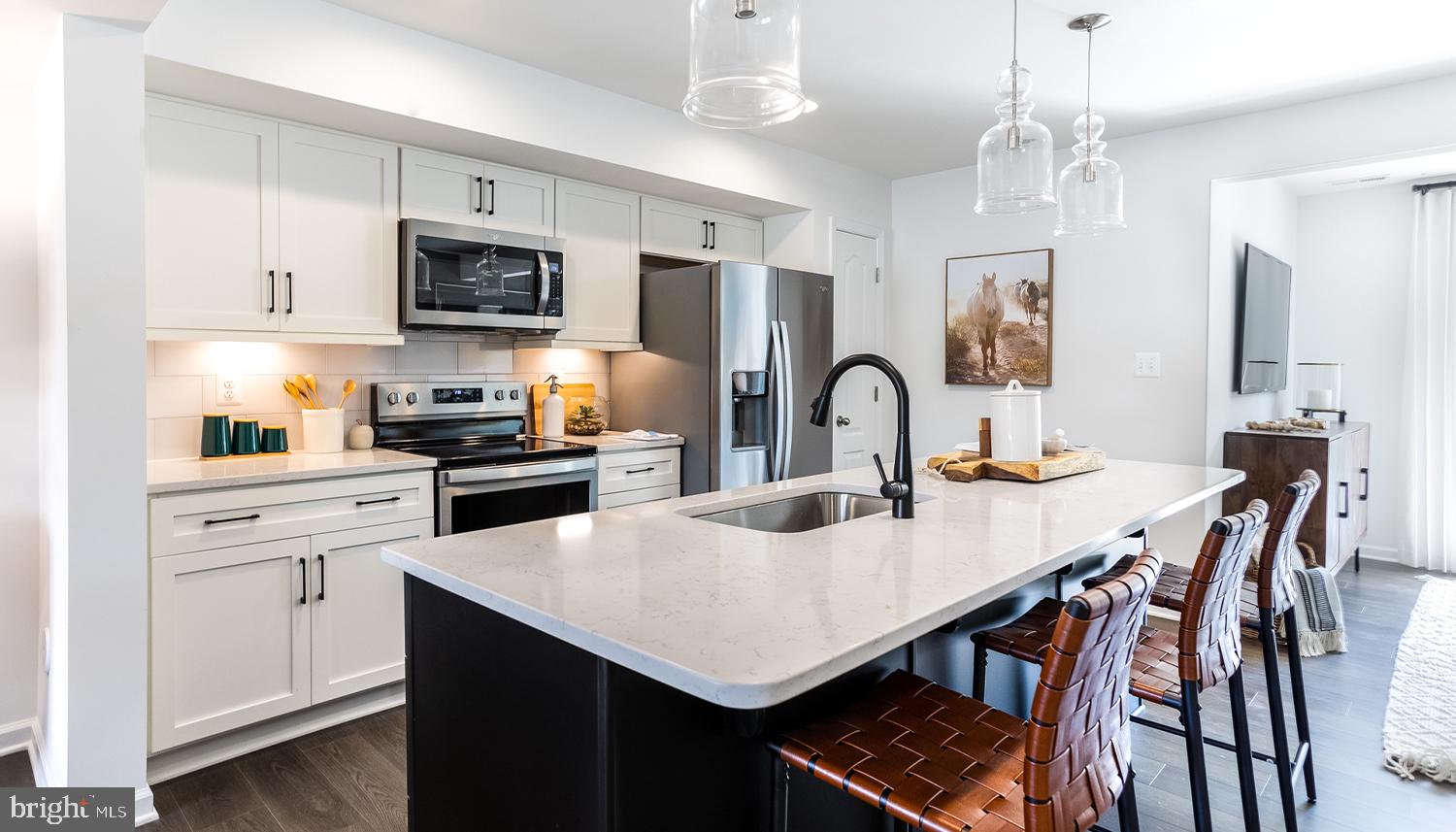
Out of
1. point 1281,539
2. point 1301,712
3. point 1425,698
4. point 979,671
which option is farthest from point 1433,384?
point 979,671

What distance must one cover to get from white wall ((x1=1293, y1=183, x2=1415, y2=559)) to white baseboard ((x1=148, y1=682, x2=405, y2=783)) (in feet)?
18.2

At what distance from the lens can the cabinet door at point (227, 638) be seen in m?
2.30

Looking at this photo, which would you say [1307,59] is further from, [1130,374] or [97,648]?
[97,648]

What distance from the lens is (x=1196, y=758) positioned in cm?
156

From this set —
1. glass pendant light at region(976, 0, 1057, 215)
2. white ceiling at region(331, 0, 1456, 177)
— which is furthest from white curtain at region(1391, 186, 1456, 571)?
glass pendant light at region(976, 0, 1057, 215)

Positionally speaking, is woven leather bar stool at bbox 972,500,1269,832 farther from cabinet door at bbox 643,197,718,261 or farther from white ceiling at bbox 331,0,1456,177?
cabinet door at bbox 643,197,718,261

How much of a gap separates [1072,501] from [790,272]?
7.37 feet

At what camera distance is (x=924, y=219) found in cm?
489

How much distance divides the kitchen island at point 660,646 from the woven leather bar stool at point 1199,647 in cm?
16

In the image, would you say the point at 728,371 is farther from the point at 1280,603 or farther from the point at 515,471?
the point at 1280,603

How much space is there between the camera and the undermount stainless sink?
6.77 feet

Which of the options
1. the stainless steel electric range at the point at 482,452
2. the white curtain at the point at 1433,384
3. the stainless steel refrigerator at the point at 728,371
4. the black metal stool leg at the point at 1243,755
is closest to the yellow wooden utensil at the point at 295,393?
the stainless steel electric range at the point at 482,452

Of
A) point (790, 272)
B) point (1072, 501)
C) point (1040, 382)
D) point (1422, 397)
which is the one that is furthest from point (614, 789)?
point (1422, 397)

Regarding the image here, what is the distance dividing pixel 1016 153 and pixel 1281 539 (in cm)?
117
